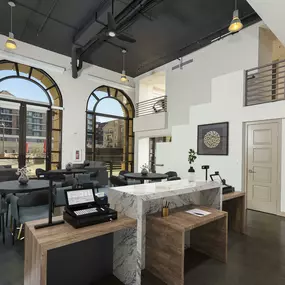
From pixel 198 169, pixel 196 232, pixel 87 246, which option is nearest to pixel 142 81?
pixel 198 169

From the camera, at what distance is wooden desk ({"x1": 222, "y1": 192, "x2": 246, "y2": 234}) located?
3.53 m

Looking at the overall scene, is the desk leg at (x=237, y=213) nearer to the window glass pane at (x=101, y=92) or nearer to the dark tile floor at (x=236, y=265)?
the dark tile floor at (x=236, y=265)

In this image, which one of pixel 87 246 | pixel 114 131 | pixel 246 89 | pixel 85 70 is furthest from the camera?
pixel 114 131

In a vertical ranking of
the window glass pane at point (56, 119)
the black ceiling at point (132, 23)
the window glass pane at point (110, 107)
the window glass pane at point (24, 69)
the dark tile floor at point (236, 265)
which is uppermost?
the black ceiling at point (132, 23)

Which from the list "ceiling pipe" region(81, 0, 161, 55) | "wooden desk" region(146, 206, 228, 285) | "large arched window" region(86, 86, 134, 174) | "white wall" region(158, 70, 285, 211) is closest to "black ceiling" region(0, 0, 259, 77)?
"ceiling pipe" region(81, 0, 161, 55)

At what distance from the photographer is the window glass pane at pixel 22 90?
6.79 metres

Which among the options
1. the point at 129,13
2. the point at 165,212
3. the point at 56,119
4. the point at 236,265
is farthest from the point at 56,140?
the point at 236,265

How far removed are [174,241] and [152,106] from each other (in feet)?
Answer: 25.2

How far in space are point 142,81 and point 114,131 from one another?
279 cm

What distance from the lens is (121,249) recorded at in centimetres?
216

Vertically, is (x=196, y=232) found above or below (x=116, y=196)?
below

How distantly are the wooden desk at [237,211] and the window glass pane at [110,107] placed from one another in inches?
268

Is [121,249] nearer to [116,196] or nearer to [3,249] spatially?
[116,196]

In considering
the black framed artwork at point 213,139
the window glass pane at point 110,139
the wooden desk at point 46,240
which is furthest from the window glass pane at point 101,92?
the wooden desk at point 46,240
